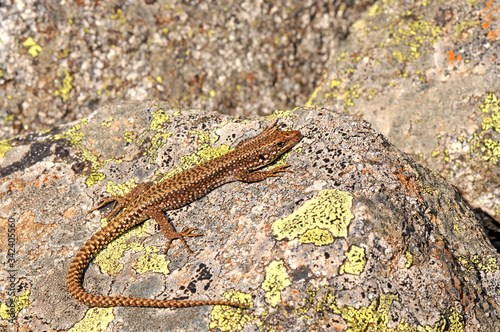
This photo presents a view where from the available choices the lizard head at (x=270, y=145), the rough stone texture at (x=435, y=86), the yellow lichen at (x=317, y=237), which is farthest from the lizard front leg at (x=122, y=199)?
the rough stone texture at (x=435, y=86)

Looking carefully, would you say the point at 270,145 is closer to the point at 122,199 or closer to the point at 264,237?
the point at 264,237

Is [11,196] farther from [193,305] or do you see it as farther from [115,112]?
[193,305]

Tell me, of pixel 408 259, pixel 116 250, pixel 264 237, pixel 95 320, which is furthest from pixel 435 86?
pixel 95 320

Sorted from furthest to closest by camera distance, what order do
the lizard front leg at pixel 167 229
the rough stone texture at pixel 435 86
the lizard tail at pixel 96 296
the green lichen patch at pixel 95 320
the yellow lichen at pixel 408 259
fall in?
1. the rough stone texture at pixel 435 86
2. the lizard front leg at pixel 167 229
3. the green lichen patch at pixel 95 320
4. the lizard tail at pixel 96 296
5. the yellow lichen at pixel 408 259

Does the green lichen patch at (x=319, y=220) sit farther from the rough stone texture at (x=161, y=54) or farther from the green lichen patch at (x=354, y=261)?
the rough stone texture at (x=161, y=54)

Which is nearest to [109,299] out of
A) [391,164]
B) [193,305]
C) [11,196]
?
[193,305]

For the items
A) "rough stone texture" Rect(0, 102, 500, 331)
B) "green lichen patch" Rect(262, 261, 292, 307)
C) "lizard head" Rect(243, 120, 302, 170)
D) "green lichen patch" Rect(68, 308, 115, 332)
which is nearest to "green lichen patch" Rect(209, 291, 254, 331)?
"rough stone texture" Rect(0, 102, 500, 331)

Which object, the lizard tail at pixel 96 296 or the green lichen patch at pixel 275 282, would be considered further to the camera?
the lizard tail at pixel 96 296
